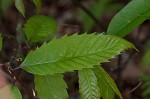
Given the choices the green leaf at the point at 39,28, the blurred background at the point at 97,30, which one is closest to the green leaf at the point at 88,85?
the green leaf at the point at 39,28

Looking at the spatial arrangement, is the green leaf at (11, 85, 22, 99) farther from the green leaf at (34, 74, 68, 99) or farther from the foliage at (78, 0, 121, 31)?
the foliage at (78, 0, 121, 31)

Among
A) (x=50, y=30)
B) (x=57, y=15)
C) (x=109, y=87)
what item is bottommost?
(x=57, y=15)

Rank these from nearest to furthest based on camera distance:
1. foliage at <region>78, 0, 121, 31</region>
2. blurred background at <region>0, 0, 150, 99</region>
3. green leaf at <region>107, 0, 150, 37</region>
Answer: green leaf at <region>107, 0, 150, 37</region> < blurred background at <region>0, 0, 150, 99</region> < foliage at <region>78, 0, 121, 31</region>

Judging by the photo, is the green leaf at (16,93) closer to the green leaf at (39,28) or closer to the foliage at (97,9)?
the green leaf at (39,28)

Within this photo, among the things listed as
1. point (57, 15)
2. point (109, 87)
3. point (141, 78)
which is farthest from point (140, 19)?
point (57, 15)

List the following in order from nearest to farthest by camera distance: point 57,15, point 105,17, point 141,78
Answer: point 141,78 → point 105,17 → point 57,15

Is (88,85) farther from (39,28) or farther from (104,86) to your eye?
(39,28)

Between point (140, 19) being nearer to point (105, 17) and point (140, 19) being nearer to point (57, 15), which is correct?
point (105, 17)

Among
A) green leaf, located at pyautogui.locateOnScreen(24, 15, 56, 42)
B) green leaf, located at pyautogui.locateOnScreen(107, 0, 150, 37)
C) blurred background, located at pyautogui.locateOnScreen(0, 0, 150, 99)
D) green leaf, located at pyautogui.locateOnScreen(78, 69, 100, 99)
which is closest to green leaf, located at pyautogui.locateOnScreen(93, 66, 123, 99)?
green leaf, located at pyautogui.locateOnScreen(78, 69, 100, 99)
